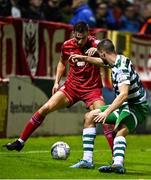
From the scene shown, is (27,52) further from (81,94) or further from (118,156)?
(118,156)

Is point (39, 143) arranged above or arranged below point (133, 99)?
below

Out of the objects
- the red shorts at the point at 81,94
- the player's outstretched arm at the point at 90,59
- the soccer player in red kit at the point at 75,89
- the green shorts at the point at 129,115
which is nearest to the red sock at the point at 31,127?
the soccer player in red kit at the point at 75,89

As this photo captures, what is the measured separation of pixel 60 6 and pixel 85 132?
31.6 feet

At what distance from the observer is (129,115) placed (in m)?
11.4

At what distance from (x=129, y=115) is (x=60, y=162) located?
1.78m

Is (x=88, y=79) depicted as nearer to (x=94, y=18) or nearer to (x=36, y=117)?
(x=36, y=117)

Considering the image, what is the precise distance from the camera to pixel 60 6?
21016 millimetres

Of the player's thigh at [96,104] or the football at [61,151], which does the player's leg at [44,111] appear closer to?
the player's thigh at [96,104]

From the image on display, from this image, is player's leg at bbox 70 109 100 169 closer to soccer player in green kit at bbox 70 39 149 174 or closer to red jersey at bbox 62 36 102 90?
soccer player in green kit at bbox 70 39 149 174

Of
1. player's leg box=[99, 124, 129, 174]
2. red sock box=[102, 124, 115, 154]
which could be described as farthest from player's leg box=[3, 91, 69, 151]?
player's leg box=[99, 124, 129, 174]

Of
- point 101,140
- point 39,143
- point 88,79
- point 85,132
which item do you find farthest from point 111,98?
point 85,132

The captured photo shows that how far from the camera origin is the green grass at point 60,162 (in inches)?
432

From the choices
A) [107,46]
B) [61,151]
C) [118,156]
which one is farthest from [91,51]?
[118,156]

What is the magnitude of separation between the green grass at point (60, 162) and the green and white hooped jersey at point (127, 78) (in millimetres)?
1101
